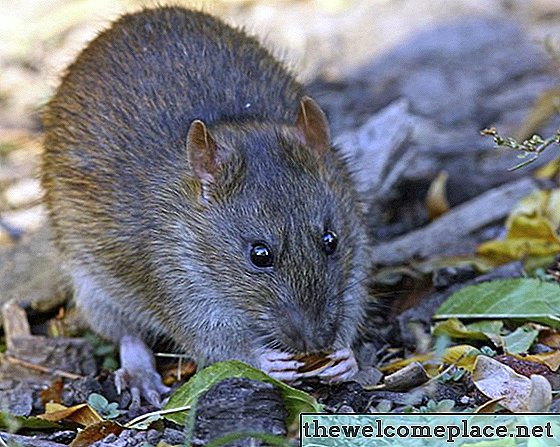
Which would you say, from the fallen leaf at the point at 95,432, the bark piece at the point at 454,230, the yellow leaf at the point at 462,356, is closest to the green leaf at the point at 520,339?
the yellow leaf at the point at 462,356

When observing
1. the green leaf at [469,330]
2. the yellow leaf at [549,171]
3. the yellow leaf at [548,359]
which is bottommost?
the yellow leaf at [548,359]

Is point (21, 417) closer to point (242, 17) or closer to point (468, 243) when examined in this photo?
point (468, 243)

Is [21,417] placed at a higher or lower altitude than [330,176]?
lower

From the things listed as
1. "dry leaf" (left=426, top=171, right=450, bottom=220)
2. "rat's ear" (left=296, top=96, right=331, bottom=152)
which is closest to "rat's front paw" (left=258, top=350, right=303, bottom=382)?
"rat's ear" (left=296, top=96, right=331, bottom=152)

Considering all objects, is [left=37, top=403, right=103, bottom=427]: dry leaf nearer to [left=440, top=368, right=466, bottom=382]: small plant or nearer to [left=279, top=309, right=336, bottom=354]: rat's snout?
[left=279, top=309, right=336, bottom=354]: rat's snout

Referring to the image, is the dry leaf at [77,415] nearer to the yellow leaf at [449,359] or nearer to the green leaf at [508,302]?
the yellow leaf at [449,359]

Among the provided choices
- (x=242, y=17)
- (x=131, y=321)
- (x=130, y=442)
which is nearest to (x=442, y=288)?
(x=131, y=321)

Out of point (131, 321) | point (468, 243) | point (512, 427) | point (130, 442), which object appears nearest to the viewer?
point (512, 427)
